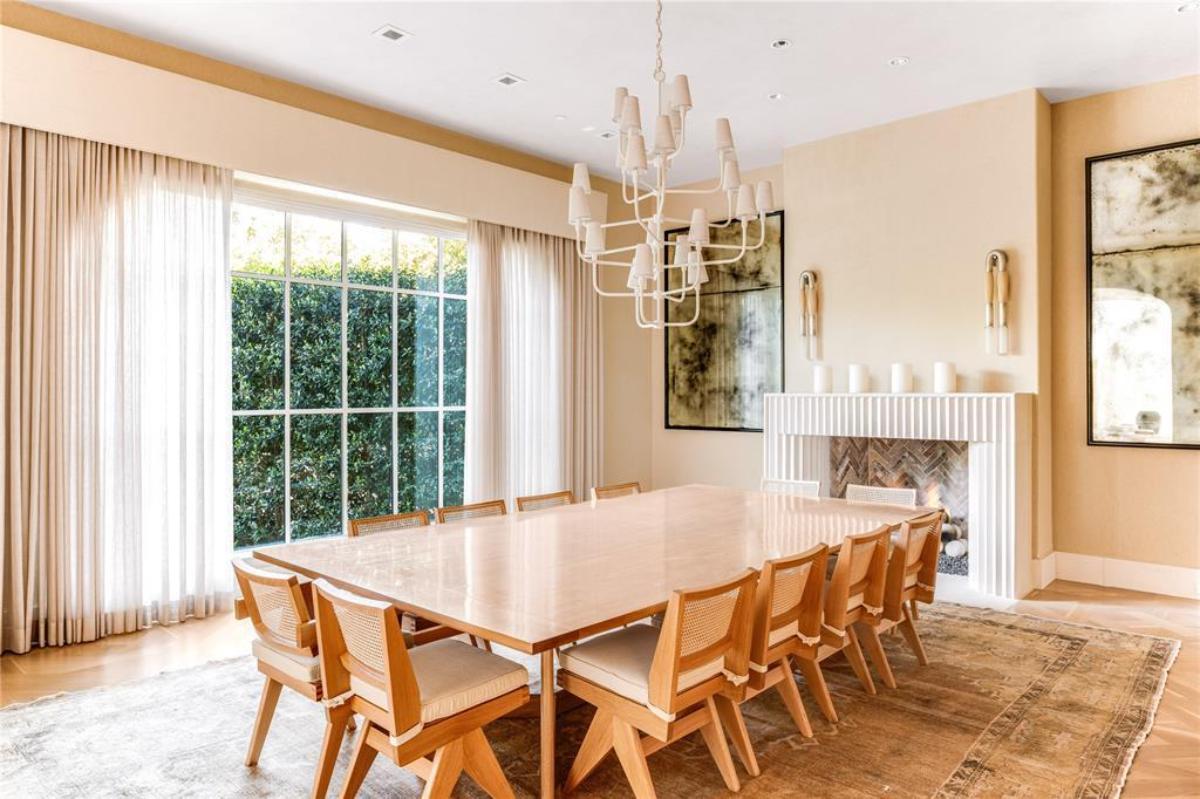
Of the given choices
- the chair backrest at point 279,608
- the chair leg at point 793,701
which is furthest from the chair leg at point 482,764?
the chair leg at point 793,701

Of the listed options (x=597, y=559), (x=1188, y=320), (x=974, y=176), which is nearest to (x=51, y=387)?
(x=597, y=559)

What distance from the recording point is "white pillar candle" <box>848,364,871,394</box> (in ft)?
18.5

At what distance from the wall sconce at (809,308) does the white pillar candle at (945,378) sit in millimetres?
1056

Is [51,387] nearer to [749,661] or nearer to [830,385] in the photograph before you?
[749,661]

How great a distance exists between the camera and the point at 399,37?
4.23 m

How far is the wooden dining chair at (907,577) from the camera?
323cm

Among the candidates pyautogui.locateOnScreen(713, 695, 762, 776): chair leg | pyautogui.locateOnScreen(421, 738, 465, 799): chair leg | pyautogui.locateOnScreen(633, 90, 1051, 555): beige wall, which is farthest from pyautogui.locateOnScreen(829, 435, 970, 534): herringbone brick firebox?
pyautogui.locateOnScreen(421, 738, 465, 799): chair leg

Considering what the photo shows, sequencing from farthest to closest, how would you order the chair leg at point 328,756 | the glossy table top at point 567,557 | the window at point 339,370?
the window at point 339,370, the chair leg at point 328,756, the glossy table top at point 567,557

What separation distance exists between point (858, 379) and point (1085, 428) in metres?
1.55

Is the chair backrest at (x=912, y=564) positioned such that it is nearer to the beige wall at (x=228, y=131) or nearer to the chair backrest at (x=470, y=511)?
the chair backrest at (x=470, y=511)

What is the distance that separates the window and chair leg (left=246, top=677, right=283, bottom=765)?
2.52 m

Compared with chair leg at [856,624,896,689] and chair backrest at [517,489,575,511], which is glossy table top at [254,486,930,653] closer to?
chair backrest at [517,489,575,511]

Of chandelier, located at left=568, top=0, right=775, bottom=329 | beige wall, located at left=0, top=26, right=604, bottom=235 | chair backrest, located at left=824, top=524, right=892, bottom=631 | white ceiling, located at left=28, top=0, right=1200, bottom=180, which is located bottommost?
chair backrest, located at left=824, top=524, right=892, bottom=631

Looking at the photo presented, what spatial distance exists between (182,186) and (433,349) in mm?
2136
